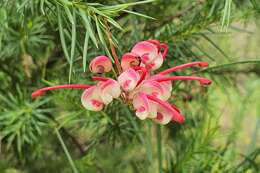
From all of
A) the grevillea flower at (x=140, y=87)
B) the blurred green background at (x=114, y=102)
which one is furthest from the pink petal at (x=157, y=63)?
the blurred green background at (x=114, y=102)

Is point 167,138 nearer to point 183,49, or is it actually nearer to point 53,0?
point 183,49

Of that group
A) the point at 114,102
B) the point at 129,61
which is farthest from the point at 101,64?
the point at 114,102

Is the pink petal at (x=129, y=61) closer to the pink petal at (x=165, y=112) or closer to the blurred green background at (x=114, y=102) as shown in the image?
the pink petal at (x=165, y=112)

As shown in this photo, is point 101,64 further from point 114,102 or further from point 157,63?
point 114,102

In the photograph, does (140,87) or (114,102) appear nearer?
(140,87)

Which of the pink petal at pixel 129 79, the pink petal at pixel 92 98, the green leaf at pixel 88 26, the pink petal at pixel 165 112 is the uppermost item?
the green leaf at pixel 88 26

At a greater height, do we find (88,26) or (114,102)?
(88,26)

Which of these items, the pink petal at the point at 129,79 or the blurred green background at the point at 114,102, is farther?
the blurred green background at the point at 114,102

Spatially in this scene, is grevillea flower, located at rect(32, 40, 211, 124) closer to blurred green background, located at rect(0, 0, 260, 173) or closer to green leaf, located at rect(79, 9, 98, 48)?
green leaf, located at rect(79, 9, 98, 48)
